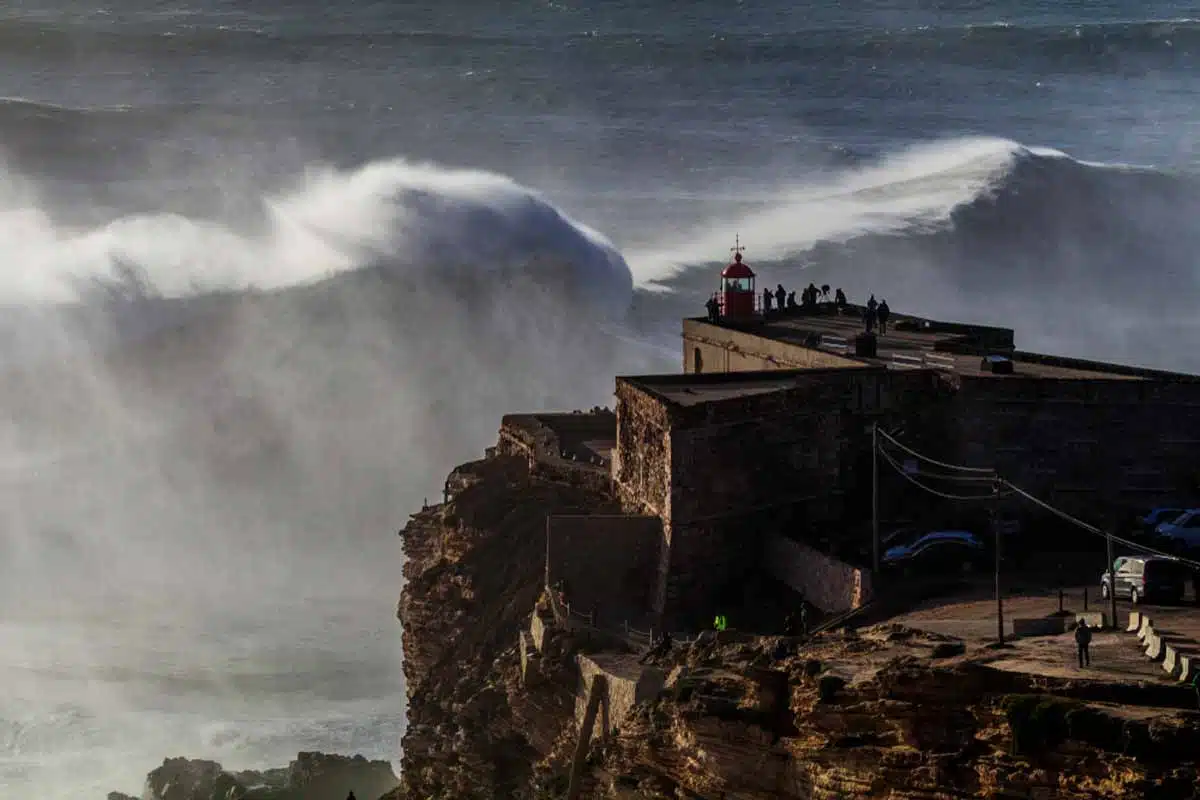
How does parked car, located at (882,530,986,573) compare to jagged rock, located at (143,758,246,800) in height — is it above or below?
above

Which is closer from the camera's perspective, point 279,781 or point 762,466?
point 762,466

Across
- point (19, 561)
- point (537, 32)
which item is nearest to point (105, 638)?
point (19, 561)

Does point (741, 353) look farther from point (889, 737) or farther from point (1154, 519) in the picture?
point (889, 737)

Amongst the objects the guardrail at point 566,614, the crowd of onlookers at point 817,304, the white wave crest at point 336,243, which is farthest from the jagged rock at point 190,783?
the white wave crest at point 336,243

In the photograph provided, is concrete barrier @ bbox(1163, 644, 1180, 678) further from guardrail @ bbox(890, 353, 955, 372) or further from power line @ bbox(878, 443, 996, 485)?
guardrail @ bbox(890, 353, 955, 372)

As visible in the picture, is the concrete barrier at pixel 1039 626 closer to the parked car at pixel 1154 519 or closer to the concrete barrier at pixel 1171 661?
the concrete barrier at pixel 1171 661

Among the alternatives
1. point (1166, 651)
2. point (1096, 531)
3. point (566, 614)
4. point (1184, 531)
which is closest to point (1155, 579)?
point (1096, 531)

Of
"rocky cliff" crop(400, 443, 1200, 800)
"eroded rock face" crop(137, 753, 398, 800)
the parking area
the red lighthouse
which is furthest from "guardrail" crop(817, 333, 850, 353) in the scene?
"eroded rock face" crop(137, 753, 398, 800)
